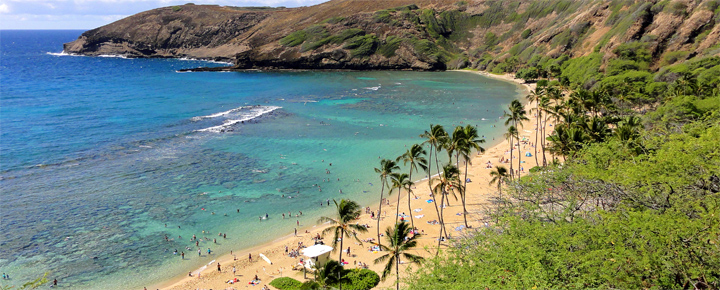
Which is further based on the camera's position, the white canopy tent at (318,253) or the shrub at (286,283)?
the white canopy tent at (318,253)

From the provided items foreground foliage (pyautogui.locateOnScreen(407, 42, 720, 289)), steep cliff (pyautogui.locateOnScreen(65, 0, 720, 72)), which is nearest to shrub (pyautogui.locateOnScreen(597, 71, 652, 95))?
steep cliff (pyautogui.locateOnScreen(65, 0, 720, 72))

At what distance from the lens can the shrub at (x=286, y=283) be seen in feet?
105

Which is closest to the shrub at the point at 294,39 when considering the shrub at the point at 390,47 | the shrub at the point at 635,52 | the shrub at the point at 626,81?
the shrub at the point at 390,47

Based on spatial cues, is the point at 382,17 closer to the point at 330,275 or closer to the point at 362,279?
the point at 362,279

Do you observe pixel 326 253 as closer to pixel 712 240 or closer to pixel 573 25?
pixel 712 240

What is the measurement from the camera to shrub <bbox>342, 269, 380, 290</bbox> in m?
30.8

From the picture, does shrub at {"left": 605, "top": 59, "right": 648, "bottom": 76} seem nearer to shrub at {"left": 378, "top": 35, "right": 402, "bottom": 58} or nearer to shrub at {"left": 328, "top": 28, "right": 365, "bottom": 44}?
shrub at {"left": 378, "top": 35, "right": 402, "bottom": 58}

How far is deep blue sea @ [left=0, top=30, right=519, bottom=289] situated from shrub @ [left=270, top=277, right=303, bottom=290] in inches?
321

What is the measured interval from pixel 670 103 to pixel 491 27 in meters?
145

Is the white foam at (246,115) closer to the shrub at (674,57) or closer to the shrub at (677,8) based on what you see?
the shrub at (674,57)

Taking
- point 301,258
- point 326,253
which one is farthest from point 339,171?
point 326,253

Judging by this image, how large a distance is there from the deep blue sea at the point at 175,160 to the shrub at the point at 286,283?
815cm

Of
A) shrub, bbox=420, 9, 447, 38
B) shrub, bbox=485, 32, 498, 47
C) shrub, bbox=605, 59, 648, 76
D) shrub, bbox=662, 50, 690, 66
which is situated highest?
shrub, bbox=420, 9, 447, 38

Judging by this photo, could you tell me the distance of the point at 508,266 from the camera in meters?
18.1
